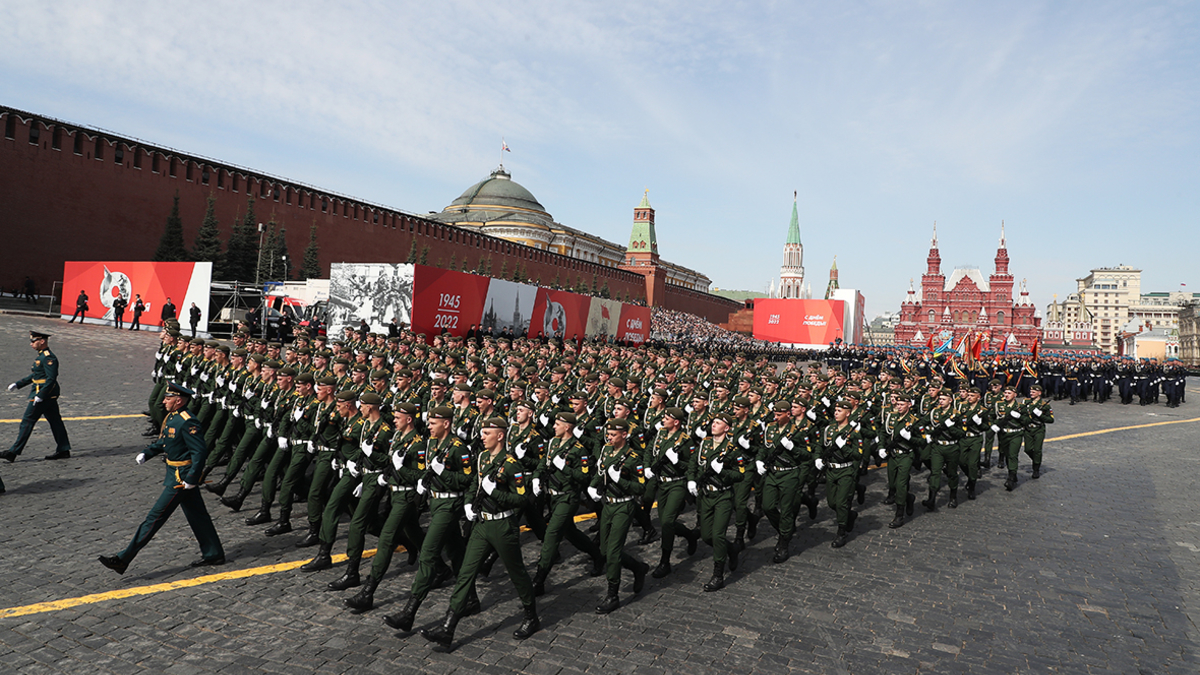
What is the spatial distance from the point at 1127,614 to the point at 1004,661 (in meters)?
2.12

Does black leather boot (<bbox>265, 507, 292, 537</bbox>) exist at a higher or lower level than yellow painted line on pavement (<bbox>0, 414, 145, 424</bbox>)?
lower

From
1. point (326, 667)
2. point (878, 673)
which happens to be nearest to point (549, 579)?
point (326, 667)

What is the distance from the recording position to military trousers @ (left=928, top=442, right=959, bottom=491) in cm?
1036

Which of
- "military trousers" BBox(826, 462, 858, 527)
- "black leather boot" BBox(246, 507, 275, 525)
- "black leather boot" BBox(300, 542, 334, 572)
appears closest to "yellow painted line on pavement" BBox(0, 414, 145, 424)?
"black leather boot" BBox(246, 507, 275, 525)

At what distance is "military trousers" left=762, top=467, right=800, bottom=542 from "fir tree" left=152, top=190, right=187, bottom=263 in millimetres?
44293

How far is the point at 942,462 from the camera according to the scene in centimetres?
1050

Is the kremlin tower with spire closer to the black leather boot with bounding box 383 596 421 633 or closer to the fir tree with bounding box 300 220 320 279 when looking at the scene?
the fir tree with bounding box 300 220 320 279

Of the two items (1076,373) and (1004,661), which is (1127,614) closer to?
(1004,661)

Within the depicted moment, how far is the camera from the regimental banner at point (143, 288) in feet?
90.4

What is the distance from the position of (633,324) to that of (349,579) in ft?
140

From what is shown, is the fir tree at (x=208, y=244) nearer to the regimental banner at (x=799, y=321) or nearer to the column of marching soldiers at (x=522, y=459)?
the column of marching soldiers at (x=522, y=459)

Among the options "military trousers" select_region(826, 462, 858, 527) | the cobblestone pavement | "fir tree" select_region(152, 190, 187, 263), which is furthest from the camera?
"fir tree" select_region(152, 190, 187, 263)

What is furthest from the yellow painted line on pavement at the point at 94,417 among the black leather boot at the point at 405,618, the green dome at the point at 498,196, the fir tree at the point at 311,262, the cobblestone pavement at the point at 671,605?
the green dome at the point at 498,196

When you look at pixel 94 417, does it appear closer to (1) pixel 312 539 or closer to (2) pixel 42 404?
(2) pixel 42 404
